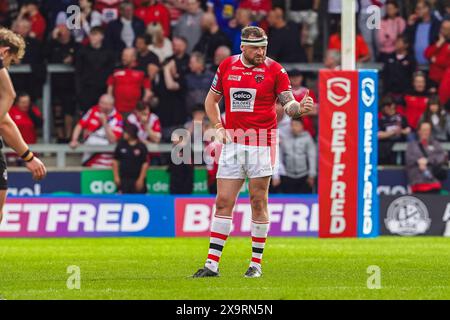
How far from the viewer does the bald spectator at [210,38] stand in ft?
77.4

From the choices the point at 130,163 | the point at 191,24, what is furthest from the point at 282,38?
the point at 130,163

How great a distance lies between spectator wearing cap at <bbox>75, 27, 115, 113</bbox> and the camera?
23219 millimetres

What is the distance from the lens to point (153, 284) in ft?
38.9

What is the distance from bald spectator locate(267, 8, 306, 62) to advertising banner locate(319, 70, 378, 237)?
448 cm

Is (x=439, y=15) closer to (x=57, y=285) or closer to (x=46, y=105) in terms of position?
(x=46, y=105)

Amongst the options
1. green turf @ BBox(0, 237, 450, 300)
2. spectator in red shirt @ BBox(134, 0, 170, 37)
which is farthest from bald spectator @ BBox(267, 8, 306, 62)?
green turf @ BBox(0, 237, 450, 300)

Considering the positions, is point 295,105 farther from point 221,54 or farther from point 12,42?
point 221,54

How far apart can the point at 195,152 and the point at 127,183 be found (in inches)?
55.2

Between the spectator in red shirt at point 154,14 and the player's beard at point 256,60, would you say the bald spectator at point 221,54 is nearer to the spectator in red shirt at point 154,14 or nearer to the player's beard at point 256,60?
the spectator in red shirt at point 154,14

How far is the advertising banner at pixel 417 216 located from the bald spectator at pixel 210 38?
462cm

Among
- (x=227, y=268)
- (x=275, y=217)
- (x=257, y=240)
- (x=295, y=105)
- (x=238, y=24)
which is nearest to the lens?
(x=295, y=105)

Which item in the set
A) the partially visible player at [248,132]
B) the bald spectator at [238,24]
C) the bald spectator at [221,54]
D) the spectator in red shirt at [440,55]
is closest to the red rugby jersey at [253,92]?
the partially visible player at [248,132]

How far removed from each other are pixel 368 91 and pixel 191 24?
579 centimetres

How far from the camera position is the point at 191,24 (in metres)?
24.1
